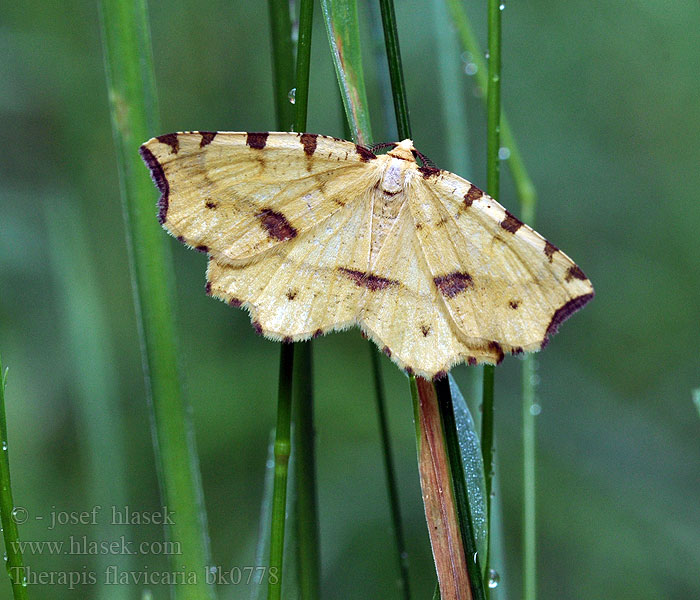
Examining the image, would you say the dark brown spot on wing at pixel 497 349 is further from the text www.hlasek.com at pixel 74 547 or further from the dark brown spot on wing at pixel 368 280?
the text www.hlasek.com at pixel 74 547

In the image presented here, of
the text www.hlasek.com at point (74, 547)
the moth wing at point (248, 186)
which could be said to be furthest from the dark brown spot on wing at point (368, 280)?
the text www.hlasek.com at point (74, 547)

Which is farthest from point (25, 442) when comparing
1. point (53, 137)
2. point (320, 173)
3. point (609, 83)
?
point (609, 83)

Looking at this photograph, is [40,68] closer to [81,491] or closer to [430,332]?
[81,491]

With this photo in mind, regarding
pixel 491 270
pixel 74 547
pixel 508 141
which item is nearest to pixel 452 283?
pixel 491 270

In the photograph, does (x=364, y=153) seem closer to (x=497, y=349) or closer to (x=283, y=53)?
(x=283, y=53)

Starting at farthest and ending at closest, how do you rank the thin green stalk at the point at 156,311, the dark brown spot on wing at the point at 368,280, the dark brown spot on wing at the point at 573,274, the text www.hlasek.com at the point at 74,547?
1. the text www.hlasek.com at the point at 74,547
2. the dark brown spot on wing at the point at 368,280
3. the dark brown spot on wing at the point at 573,274
4. the thin green stalk at the point at 156,311

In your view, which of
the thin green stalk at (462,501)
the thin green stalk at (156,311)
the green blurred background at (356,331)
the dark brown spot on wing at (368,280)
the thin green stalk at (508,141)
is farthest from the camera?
the green blurred background at (356,331)
